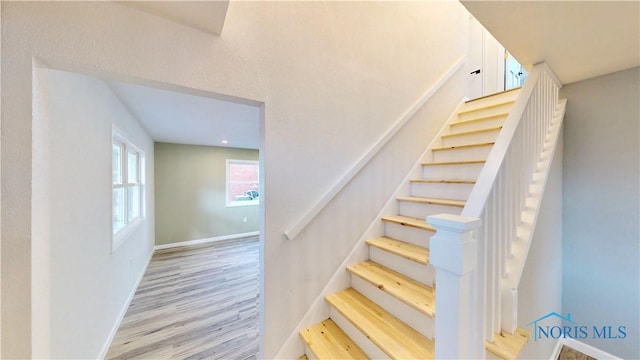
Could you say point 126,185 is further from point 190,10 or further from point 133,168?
point 190,10

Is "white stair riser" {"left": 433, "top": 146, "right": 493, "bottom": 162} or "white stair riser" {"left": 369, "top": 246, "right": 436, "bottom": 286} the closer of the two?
"white stair riser" {"left": 369, "top": 246, "right": 436, "bottom": 286}

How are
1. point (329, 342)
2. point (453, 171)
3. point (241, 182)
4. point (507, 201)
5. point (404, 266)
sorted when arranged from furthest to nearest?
point (241, 182) → point (453, 171) → point (404, 266) → point (329, 342) → point (507, 201)

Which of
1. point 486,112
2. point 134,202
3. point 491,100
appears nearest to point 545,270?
point 486,112

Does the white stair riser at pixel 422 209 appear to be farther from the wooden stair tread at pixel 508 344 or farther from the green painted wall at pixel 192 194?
the green painted wall at pixel 192 194

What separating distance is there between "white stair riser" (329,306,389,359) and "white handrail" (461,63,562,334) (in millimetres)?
584

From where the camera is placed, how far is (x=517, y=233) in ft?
4.36

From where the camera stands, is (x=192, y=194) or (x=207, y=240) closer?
(x=192, y=194)

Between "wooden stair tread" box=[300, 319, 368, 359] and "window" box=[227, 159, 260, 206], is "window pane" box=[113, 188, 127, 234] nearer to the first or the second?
"wooden stair tread" box=[300, 319, 368, 359]

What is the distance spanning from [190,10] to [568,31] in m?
2.04

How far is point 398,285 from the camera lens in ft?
5.06

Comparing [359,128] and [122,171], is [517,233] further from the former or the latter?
[122,171]

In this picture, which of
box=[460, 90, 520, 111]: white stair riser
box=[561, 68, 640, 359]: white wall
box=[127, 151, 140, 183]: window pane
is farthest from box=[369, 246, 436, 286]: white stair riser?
box=[127, 151, 140, 183]: window pane

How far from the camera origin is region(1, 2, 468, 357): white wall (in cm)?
91

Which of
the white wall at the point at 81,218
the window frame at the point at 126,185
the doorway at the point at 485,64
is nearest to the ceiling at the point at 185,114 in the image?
the white wall at the point at 81,218
